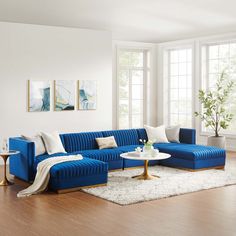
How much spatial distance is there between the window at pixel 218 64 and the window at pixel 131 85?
1856 millimetres

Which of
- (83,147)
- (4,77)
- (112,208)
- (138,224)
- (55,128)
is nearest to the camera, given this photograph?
(138,224)

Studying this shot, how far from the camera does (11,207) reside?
18.5ft

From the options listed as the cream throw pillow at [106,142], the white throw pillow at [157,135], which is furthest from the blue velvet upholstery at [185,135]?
the cream throw pillow at [106,142]

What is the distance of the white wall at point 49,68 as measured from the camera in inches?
363

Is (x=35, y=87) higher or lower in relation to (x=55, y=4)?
lower

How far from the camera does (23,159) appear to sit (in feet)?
23.4

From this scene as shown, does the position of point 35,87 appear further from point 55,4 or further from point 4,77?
point 55,4

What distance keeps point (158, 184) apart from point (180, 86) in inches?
233

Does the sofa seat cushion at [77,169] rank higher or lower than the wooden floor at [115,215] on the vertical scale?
higher

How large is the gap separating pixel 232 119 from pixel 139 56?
3.31 m

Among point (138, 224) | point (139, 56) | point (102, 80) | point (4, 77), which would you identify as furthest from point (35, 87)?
point (138, 224)

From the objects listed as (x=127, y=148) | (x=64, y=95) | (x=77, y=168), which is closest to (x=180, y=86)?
(x=64, y=95)

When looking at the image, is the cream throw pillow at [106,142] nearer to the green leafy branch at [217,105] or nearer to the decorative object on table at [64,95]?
the decorative object on table at [64,95]

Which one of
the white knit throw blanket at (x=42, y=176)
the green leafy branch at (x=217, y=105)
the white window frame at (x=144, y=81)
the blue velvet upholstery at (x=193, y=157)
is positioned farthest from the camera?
the white window frame at (x=144, y=81)
